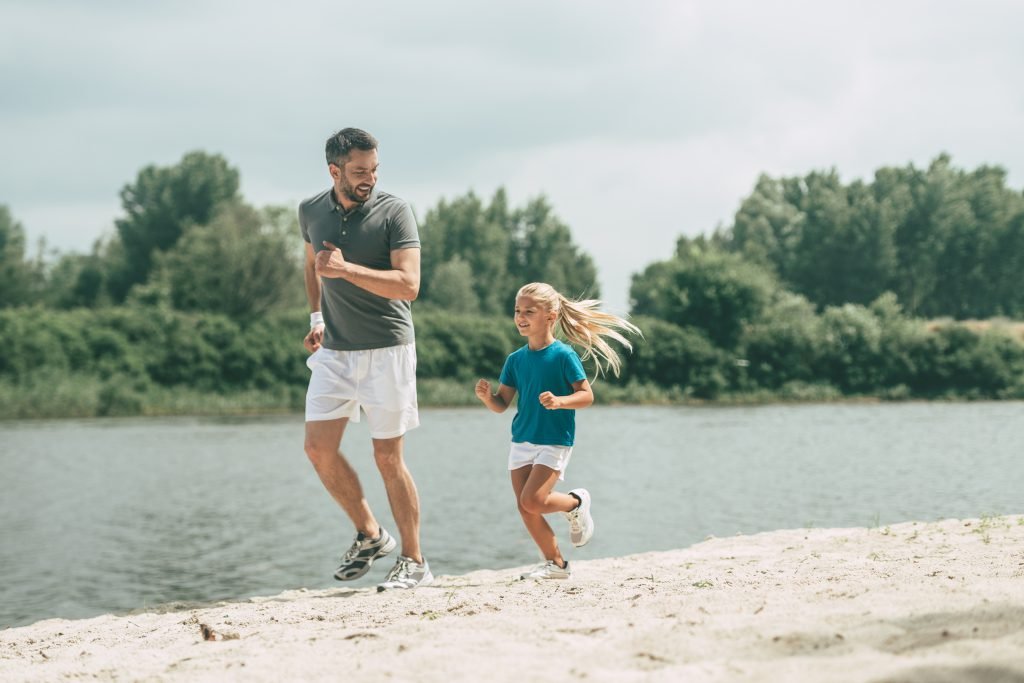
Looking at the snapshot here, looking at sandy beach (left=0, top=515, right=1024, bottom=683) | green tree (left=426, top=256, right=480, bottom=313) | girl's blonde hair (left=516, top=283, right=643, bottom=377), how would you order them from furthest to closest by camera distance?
1. green tree (left=426, top=256, right=480, bottom=313)
2. girl's blonde hair (left=516, top=283, right=643, bottom=377)
3. sandy beach (left=0, top=515, right=1024, bottom=683)

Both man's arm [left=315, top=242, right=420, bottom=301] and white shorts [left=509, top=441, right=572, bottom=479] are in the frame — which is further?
white shorts [left=509, top=441, right=572, bottom=479]

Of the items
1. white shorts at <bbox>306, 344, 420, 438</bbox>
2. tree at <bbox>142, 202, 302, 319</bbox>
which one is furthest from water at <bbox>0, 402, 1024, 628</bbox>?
tree at <bbox>142, 202, 302, 319</bbox>

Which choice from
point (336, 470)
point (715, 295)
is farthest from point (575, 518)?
point (715, 295)

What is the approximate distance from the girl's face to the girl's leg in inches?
30.8

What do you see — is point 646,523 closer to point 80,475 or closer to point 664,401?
point 80,475

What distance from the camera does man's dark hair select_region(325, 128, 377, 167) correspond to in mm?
6352

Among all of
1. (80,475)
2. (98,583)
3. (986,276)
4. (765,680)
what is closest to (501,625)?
(765,680)

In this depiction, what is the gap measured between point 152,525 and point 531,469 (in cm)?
1198

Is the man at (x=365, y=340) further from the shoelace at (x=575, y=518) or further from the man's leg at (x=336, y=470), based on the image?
the shoelace at (x=575, y=518)

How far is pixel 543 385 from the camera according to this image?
6.38m

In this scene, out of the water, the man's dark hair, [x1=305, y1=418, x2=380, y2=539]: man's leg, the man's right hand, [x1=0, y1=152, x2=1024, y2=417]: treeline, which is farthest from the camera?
[x1=0, y1=152, x2=1024, y2=417]: treeline

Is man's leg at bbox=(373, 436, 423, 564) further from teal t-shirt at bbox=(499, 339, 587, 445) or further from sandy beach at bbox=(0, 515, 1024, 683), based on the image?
teal t-shirt at bbox=(499, 339, 587, 445)

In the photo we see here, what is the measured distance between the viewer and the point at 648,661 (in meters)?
3.88

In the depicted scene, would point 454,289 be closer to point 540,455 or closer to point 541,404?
point 540,455
